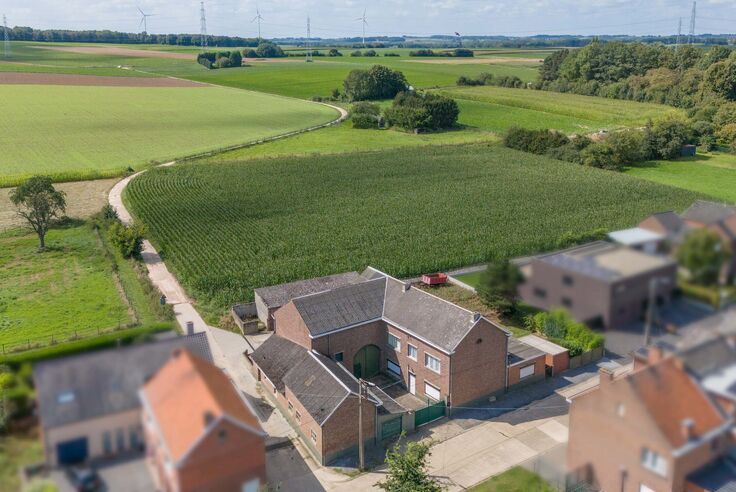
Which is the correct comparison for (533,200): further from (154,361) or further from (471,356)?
(154,361)

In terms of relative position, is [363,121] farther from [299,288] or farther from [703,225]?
[703,225]

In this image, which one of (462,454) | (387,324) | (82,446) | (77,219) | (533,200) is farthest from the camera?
(533,200)

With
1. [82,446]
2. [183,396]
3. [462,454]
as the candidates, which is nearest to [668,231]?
[183,396]

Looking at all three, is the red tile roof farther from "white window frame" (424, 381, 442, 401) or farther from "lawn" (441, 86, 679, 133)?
"lawn" (441, 86, 679, 133)

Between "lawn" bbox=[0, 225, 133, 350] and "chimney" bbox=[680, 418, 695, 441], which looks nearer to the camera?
"chimney" bbox=[680, 418, 695, 441]

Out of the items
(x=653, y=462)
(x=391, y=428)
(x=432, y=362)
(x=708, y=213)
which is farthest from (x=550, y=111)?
(x=653, y=462)

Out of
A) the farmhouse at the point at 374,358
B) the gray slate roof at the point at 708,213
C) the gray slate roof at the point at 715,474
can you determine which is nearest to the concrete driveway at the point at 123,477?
the gray slate roof at the point at 708,213

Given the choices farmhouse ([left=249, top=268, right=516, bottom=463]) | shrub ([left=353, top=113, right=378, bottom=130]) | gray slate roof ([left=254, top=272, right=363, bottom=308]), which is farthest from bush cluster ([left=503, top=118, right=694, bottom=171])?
farmhouse ([left=249, top=268, right=516, bottom=463])
